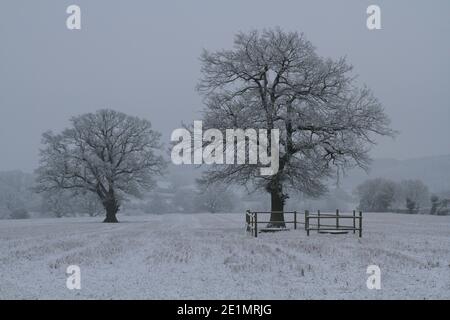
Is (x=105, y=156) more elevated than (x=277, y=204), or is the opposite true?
(x=105, y=156)

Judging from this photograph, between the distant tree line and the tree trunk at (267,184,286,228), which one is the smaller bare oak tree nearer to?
the tree trunk at (267,184,286,228)

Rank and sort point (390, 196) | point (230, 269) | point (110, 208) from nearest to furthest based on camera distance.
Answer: point (230, 269) → point (110, 208) → point (390, 196)

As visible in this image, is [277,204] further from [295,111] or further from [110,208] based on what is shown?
[110,208]

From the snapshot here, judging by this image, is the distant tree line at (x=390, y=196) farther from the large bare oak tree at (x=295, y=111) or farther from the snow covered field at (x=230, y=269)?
the snow covered field at (x=230, y=269)

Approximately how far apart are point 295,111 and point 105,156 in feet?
100

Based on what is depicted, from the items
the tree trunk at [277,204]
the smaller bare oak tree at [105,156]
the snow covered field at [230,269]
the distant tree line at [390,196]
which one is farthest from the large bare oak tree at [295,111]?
the distant tree line at [390,196]

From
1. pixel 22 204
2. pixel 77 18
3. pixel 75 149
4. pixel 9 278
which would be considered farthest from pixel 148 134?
pixel 22 204

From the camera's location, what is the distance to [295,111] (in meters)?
32.0

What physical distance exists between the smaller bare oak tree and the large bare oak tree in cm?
2395

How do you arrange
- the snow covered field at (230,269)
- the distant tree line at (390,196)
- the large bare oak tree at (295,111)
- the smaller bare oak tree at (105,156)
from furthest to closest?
the distant tree line at (390,196) → the smaller bare oak tree at (105,156) → the large bare oak tree at (295,111) → the snow covered field at (230,269)

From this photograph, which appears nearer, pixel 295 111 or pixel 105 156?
pixel 295 111

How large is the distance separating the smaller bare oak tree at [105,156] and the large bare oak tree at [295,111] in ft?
78.6

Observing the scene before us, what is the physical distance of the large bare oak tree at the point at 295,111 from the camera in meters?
31.8

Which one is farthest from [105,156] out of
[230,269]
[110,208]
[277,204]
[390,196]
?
[390,196]
